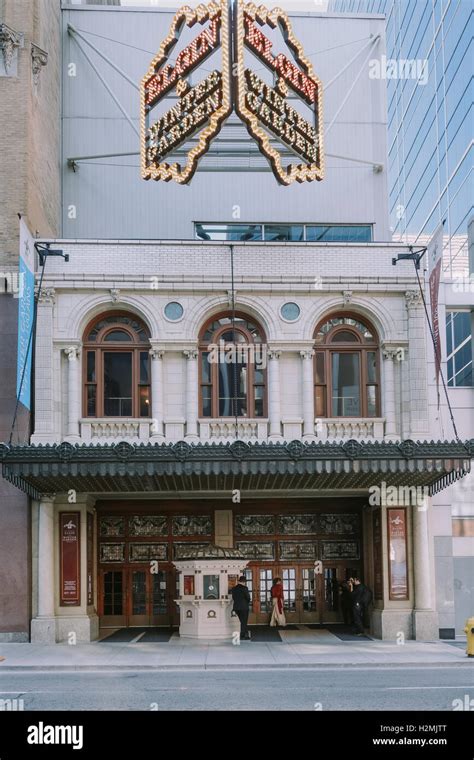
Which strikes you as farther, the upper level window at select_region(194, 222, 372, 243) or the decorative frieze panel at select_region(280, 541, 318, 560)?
the upper level window at select_region(194, 222, 372, 243)

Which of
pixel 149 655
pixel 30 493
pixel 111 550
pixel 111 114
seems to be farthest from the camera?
pixel 111 114

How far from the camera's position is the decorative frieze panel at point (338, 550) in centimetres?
3002

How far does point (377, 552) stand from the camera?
27375 mm

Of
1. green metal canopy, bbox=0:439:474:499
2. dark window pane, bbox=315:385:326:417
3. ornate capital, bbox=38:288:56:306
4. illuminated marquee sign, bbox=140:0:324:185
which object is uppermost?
illuminated marquee sign, bbox=140:0:324:185

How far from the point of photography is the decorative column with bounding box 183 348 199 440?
26812 millimetres

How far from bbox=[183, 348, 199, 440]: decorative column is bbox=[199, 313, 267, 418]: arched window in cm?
50

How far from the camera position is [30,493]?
25031 millimetres

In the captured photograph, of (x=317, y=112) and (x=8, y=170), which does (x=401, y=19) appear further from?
(x=8, y=170)

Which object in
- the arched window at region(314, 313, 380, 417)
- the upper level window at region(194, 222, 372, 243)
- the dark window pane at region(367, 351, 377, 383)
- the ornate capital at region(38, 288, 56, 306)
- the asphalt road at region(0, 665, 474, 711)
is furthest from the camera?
the upper level window at region(194, 222, 372, 243)

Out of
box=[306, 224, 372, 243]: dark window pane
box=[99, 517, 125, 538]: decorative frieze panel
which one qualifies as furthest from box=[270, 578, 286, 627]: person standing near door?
box=[306, 224, 372, 243]: dark window pane

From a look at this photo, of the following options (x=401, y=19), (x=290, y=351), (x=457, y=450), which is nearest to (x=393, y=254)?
(x=290, y=351)

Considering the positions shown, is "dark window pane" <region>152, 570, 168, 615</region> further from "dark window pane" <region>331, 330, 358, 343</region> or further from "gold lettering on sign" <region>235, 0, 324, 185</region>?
"gold lettering on sign" <region>235, 0, 324, 185</region>

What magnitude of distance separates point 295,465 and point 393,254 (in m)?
7.59

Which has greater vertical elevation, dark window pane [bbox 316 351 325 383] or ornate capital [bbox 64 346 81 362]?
ornate capital [bbox 64 346 81 362]
